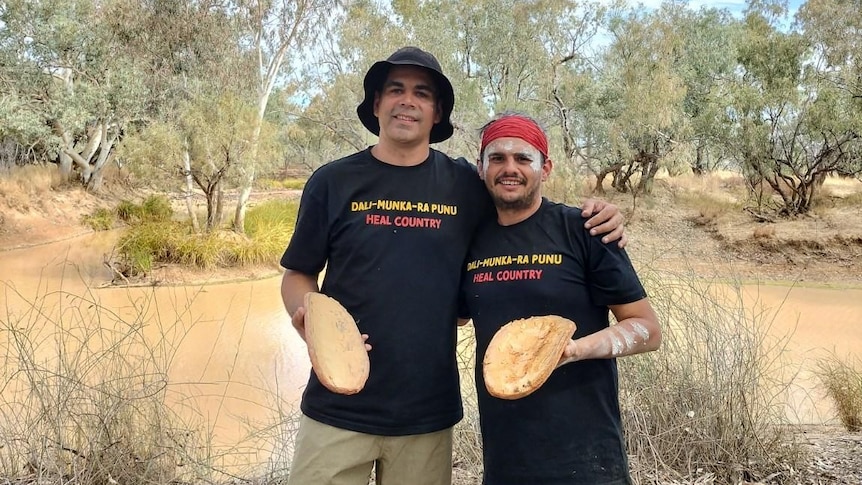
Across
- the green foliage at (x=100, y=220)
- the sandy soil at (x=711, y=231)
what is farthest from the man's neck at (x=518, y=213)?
the green foliage at (x=100, y=220)

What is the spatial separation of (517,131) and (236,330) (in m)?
6.09

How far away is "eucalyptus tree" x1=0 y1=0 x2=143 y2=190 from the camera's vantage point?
1234 cm

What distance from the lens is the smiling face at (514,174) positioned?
132cm

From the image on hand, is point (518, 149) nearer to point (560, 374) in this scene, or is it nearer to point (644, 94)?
point (560, 374)

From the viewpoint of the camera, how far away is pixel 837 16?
10938 millimetres

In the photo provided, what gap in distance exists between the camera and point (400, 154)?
146 cm

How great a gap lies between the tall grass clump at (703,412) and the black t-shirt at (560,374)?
1.18 meters

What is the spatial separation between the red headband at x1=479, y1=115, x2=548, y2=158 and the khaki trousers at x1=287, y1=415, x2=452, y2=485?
2.14 feet

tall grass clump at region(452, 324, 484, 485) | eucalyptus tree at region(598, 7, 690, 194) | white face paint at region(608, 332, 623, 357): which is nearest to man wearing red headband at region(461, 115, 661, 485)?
white face paint at region(608, 332, 623, 357)

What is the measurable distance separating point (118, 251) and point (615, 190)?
1056cm

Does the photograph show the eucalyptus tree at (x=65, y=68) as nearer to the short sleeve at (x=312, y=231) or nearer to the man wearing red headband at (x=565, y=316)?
the short sleeve at (x=312, y=231)

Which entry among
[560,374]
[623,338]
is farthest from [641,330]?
[560,374]

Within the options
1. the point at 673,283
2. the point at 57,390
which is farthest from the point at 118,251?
the point at 673,283

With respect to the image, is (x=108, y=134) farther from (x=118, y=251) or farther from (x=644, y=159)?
(x=644, y=159)
